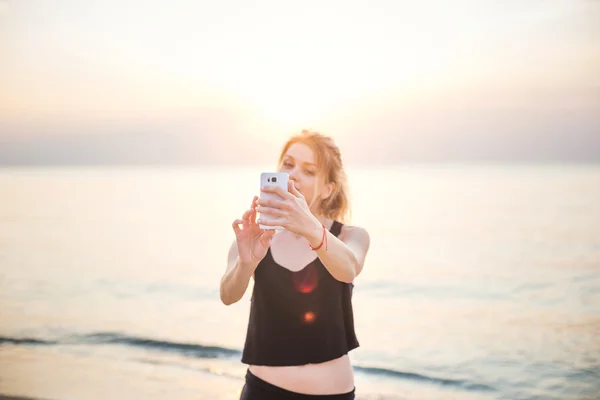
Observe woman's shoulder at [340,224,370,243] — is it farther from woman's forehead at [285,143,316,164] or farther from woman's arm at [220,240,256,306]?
woman's arm at [220,240,256,306]

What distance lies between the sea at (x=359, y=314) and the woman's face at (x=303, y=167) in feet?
1.95

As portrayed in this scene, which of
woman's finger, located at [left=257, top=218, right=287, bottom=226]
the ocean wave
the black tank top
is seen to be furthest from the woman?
the ocean wave

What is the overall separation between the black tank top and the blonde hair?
0.53 metres

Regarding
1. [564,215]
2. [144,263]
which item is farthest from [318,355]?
[564,215]

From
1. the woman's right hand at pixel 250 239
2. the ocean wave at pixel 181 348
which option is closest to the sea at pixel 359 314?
the ocean wave at pixel 181 348

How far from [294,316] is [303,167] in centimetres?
73

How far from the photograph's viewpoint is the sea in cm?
964

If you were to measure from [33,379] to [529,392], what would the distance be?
25.4ft

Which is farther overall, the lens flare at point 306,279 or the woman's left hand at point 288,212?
the lens flare at point 306,279

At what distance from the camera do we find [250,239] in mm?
2662

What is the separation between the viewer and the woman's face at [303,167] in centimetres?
294

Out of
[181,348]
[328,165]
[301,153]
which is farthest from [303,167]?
[181,348]

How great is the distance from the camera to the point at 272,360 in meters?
2.79

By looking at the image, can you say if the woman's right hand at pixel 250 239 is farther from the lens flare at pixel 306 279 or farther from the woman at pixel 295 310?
the lens flare at pixel 306 279
